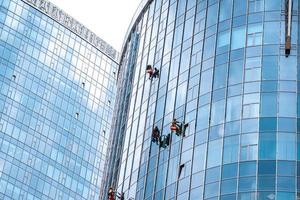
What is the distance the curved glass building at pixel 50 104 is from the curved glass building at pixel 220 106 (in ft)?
171

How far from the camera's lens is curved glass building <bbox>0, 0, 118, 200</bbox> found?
133 m

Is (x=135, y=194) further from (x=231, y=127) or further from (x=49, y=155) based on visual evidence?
(x=49, y=155)

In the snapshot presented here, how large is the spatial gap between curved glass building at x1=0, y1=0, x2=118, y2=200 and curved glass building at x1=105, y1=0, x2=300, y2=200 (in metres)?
52.1

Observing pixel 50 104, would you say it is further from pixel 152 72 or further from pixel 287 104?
pixel 287 104

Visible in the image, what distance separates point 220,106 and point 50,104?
74.9 m

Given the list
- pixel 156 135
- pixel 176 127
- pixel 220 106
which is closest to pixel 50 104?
pixel 156 135

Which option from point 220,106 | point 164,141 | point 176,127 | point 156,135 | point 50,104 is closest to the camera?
point 220,106

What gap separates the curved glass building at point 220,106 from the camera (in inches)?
2586

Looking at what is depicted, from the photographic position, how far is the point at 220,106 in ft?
230

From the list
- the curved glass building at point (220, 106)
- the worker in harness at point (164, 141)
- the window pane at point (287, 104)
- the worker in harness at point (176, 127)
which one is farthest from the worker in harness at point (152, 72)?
the window pane at point (287, 104)

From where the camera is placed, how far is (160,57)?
81062 mm

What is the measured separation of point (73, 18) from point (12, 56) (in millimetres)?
19428

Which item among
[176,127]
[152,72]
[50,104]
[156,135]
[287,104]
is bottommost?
[176,127]

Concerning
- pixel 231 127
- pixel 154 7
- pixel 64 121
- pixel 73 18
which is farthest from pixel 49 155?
pixel 231 127
